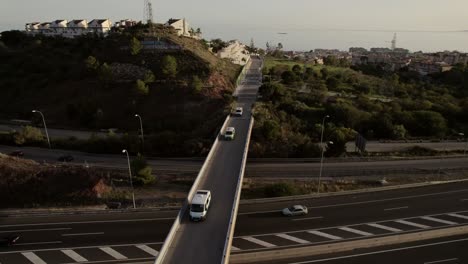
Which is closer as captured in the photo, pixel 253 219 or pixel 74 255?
pixel 74 255

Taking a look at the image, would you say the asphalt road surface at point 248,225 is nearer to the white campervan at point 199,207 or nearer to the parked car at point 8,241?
the parked car at point 8,241

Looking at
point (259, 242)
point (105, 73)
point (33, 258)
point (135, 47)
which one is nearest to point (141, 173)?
point (33, 258)

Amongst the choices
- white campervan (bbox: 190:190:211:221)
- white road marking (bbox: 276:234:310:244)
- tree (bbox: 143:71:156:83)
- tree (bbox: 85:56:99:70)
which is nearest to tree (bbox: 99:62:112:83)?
tree (bbox: 85:56:99:70)

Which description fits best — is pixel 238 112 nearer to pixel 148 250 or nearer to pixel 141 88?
pixel 141 88

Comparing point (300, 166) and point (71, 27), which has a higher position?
point (71, 27)

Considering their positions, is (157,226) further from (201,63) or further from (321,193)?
(201,63)

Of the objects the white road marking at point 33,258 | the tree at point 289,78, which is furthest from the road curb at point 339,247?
the tree at point 289,78
